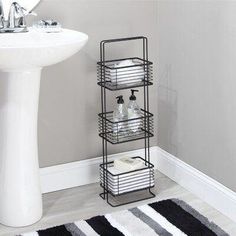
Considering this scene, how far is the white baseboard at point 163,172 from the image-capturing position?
2.95 metres

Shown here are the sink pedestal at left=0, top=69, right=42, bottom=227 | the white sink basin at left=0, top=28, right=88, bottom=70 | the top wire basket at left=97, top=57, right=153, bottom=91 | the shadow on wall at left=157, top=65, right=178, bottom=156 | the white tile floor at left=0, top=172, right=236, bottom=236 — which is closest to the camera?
the white sink basin at left=0, top=28, right=88, bottom=70

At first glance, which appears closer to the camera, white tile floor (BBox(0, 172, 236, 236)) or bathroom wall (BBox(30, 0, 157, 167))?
white tile floor (BBox(0, 172, 236, 236))

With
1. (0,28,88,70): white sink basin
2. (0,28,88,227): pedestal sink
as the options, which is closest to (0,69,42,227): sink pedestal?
(0,28,88,227): pedestal sink

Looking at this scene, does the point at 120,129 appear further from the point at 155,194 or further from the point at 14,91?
the point at 14,91

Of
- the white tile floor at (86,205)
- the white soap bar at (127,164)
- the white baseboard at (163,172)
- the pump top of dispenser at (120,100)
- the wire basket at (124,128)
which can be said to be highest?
the pump top of dispenser at (120,100)

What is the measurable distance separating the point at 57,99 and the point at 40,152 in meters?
0.30

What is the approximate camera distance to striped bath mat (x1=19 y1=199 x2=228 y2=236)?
8.96 feet

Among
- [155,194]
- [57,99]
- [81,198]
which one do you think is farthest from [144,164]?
[57,99]

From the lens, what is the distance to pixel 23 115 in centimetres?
264

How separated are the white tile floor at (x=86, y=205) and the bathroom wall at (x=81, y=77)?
19cm

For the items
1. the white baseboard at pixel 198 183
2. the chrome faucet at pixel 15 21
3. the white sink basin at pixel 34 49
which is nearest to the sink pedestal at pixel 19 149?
the white sink basin at pixel 34 49

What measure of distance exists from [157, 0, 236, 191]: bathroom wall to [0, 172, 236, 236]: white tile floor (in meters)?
0.17

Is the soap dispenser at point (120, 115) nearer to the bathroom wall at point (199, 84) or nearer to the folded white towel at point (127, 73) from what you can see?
the folded white towel at point (127, 73)

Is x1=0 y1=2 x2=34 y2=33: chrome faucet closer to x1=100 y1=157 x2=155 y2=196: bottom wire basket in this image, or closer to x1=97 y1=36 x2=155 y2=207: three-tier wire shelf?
x1=97 y1=36 x2=155 y2=207: three-tier wire shelf
